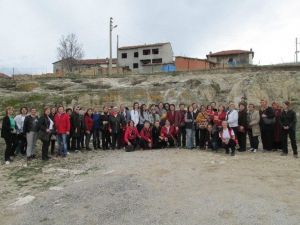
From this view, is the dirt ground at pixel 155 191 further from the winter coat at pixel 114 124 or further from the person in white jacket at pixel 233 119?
the winter coat at pixel 114 124

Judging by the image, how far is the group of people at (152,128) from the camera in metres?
12.9

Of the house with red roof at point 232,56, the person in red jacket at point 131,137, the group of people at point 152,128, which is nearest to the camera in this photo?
the group of people at point 152,128

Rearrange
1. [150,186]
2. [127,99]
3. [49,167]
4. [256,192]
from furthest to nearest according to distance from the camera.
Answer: [127,99] < [49,167] < [150,186] < [256,192]

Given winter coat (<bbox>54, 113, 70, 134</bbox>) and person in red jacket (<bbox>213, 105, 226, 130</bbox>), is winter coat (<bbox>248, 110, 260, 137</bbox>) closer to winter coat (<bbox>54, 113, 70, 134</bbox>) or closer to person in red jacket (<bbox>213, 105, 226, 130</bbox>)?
person in red jacket (<bbox>213, 105, 226, 130</bbox>)

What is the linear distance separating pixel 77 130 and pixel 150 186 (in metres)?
5.96

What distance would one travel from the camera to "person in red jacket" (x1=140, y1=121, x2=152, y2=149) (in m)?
14.6

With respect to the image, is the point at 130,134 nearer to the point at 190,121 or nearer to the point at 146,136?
the point at 146,136

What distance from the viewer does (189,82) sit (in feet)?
82.4

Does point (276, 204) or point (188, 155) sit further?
point (188, 155)

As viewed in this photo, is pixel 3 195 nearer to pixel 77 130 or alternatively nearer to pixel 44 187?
pixel 44 187

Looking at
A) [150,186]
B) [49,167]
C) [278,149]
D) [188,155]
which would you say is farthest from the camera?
[278,149]

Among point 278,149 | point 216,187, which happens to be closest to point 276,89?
point 278,149

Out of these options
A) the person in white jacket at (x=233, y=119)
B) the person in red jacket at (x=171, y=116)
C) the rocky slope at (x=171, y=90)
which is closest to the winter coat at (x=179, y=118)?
the person in red jacket at (x=171, y=116)

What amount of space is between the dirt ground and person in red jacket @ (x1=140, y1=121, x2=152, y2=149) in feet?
6.44
